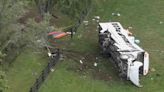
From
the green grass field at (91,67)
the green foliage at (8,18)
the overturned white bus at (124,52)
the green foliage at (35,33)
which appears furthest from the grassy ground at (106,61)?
the green foliage at (8,18)

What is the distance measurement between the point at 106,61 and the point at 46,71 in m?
2.30

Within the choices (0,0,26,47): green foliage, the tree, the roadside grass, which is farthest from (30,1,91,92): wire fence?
(0,0,26,47): green foliage

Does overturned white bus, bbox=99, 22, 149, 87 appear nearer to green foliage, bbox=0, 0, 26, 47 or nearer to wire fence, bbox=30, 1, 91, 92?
wire fence, bbox=30, 1, 91, 92

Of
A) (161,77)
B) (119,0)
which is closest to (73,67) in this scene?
(161,77)

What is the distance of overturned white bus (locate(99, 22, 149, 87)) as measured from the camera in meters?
15.7

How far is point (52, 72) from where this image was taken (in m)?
16.2

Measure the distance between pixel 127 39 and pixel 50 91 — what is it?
12.5 feet

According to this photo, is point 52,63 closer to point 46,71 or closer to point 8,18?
point 46,71

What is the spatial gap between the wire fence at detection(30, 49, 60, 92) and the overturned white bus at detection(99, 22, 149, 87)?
1.74 meters

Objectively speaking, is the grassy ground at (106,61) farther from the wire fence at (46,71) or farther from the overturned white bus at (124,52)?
the overturned white bus at (124,52)

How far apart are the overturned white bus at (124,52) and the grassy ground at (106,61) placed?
0.31 meters

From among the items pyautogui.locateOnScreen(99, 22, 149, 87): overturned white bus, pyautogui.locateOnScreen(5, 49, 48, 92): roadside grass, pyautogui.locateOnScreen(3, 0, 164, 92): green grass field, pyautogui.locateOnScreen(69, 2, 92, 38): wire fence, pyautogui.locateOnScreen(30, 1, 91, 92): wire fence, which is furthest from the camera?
pyautogui.locateOnScreen(69, 2, 92, 38): wire fence

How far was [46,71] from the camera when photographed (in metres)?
16.3

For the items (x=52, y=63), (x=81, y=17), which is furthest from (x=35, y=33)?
(x=81, y=17)
